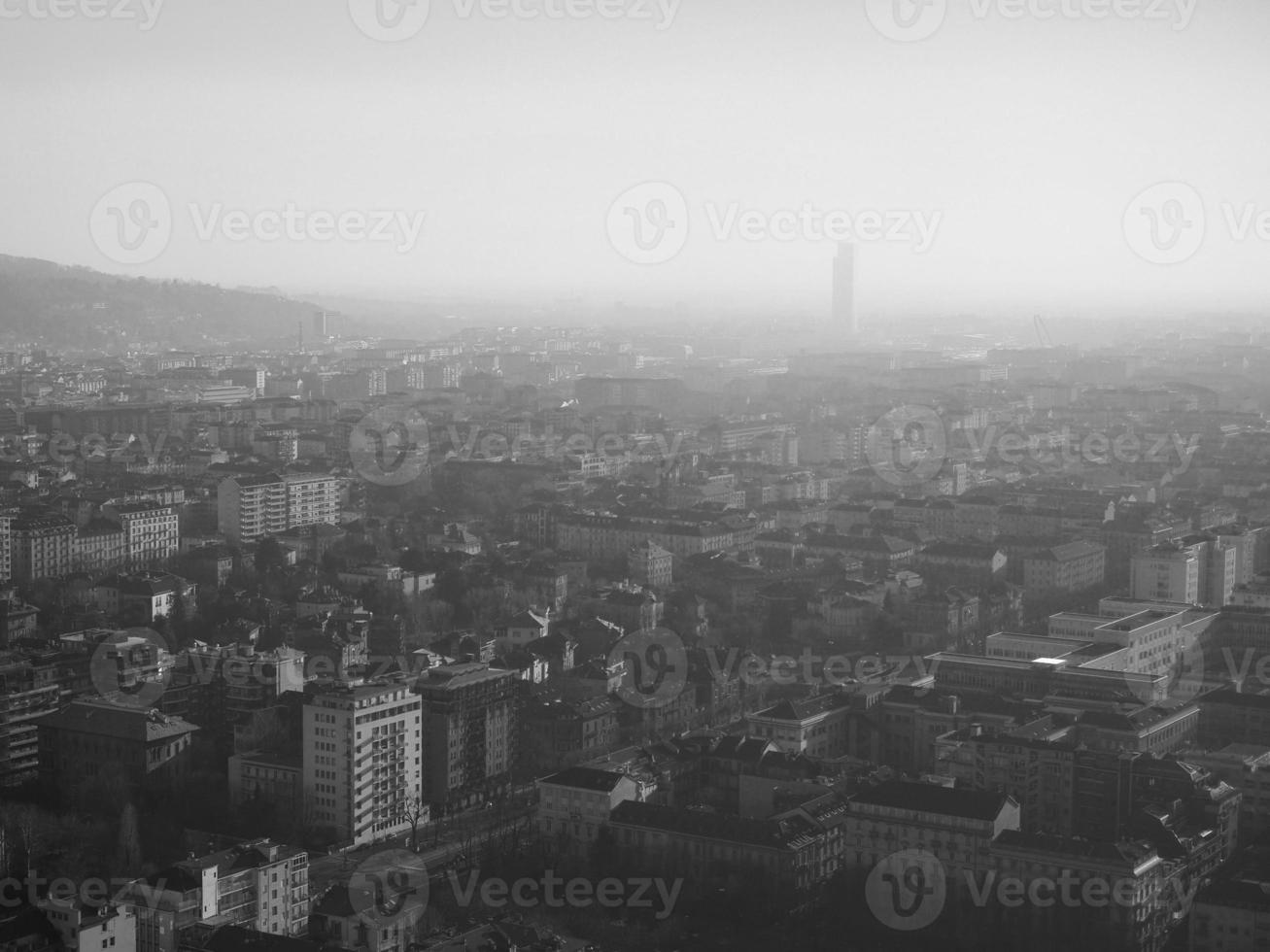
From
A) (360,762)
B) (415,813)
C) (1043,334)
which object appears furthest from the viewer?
(1043,334)

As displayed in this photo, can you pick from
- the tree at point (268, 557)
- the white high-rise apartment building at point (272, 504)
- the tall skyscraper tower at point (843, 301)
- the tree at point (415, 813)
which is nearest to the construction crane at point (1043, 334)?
the tall skyscraper tower at point (843, 301)

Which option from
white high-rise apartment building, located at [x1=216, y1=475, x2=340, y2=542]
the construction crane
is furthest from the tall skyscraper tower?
white high-rise apartment building, located at [x1=216, y1=475, x2=340, y2=542]

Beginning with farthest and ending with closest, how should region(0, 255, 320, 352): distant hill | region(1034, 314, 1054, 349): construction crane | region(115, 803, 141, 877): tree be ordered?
region(1034, 314, 1054, 349): construction crane → region(0, 255, 320, 352): distant hill → region(115, 803, 141, 877): tree

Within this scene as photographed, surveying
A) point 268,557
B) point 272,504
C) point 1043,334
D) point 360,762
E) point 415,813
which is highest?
point 1043,334

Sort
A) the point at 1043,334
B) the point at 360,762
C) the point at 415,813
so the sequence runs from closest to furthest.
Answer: the point at 360,762, the point at 415,813, the point at 1043,334

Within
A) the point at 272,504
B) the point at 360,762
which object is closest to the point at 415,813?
the point at 360,762

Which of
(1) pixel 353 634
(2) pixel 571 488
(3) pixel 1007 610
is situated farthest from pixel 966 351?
(1) pixel 353 634

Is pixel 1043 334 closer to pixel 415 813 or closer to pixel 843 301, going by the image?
pixel 843 301

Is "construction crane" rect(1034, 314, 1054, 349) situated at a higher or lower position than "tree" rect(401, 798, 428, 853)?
higher

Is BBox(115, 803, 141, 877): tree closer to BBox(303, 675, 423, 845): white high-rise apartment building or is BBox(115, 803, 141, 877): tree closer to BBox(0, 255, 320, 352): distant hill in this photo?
BBox(303, 675, 423, 845): white high-rise apartment building
